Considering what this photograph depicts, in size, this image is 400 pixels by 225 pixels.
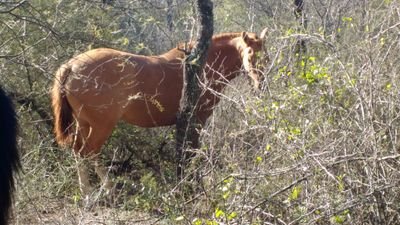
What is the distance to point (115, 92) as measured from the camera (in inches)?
285

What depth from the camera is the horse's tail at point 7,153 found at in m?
3.62

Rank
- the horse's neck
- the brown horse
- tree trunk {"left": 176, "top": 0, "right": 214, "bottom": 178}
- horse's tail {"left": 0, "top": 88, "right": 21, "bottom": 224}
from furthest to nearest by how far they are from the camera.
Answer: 1. the horse's neck
2. the brown horse
3. tree trunk {"left": 176, "top": 0, "right": 214, "bottom": 178}
4. horse's tail {"left": 0, "top": 88, "right": 21, "bottom": 224}

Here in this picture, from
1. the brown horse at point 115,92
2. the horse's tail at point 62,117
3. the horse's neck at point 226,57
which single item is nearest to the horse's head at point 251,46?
the brown horse at point 115,92

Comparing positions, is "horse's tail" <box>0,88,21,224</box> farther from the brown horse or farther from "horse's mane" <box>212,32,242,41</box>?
"horse's mane" <box>212,32,242,41</box>

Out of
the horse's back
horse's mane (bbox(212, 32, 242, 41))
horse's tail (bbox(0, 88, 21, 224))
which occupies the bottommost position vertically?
the horse's back

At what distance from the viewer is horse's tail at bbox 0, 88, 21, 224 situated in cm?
362

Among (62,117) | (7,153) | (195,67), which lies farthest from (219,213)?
(62,117)

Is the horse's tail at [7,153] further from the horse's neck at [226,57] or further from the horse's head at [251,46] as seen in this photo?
the horse's neck at [226,57]

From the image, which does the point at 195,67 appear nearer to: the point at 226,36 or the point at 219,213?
the point at 226,36

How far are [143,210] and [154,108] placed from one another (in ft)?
8.25

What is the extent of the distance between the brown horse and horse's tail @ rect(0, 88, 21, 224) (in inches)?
103

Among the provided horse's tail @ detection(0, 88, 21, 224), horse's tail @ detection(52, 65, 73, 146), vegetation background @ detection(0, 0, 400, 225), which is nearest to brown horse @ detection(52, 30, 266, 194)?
horse's tail @ detection(52, 65, 73, 146)

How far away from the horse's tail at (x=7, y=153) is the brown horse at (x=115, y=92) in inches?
103

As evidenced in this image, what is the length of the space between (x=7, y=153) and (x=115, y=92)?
11.9ft
